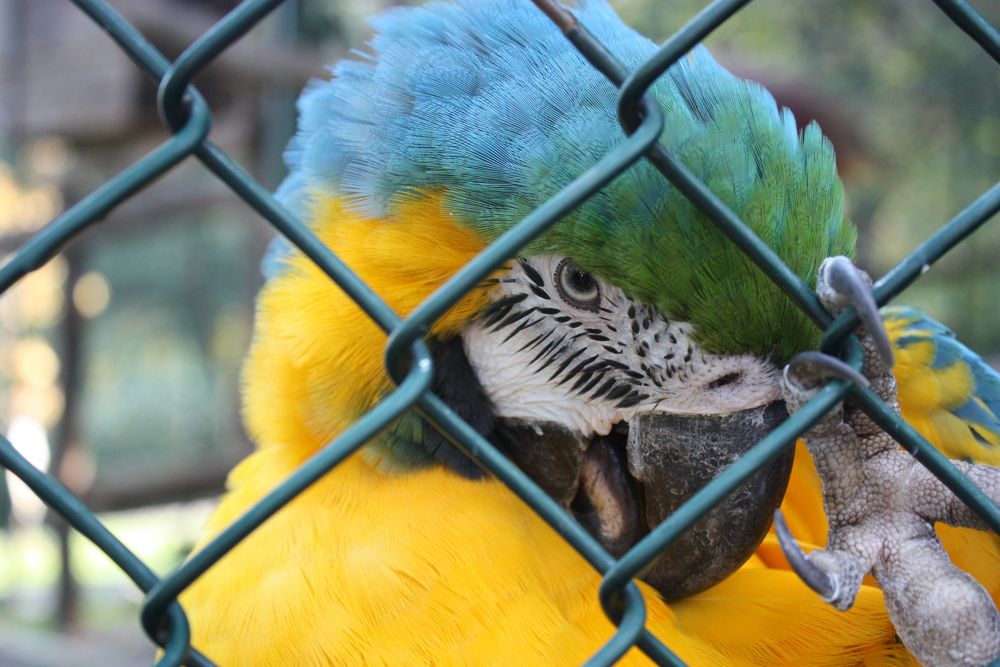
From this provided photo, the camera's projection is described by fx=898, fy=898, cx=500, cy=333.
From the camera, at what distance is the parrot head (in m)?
1.04

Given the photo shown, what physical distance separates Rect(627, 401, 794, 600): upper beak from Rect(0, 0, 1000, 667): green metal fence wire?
34 cm

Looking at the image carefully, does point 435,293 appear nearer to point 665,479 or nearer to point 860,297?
point 860,297

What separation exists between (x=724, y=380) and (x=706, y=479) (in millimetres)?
124

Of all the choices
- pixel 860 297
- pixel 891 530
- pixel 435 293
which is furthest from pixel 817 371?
pixel 435 293

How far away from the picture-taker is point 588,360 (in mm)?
1207

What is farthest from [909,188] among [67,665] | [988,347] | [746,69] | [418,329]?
[418,329]

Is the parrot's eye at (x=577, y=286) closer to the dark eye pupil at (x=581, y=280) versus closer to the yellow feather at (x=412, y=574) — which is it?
the dark eye pupil at (x=581, y=280)

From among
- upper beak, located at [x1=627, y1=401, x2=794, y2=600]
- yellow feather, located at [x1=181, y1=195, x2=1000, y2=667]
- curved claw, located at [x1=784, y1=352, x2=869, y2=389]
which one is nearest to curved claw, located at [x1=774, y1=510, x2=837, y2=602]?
curved claw, located at [x1=784, y1=352, x2=869, y2=389]

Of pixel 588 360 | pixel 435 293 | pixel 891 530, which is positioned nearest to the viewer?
pixel 435 293

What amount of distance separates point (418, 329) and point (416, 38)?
0.70 metres

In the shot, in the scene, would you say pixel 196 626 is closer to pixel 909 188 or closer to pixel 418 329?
pixel 418 329

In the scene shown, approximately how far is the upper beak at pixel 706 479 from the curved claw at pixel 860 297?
1.11 feet

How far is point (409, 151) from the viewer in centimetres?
118

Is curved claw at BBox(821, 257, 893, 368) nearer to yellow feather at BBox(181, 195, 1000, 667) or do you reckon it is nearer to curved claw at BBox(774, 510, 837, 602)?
curved claw at BBox(774, 510, 837, 602)
